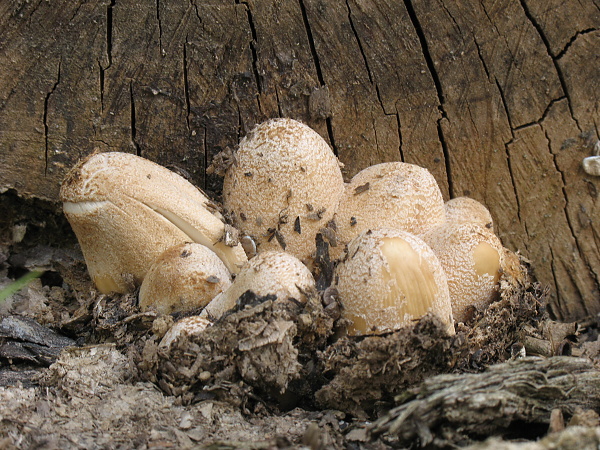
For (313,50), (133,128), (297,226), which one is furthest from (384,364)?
(133,128)

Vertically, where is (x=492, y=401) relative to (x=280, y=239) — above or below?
below

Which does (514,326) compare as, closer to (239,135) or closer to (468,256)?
(468,256)

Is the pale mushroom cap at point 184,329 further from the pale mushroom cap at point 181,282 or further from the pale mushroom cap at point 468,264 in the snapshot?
the pale mushroom cap at point 468,264

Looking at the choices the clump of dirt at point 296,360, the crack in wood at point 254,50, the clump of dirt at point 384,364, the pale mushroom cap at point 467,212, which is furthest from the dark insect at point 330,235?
the crack in wood at point 254,50

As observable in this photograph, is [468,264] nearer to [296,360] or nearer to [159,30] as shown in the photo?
[296,360]

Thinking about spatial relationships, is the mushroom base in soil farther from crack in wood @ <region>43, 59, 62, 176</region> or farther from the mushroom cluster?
crack in wood @ <region>43, 59, 62, 176</region>

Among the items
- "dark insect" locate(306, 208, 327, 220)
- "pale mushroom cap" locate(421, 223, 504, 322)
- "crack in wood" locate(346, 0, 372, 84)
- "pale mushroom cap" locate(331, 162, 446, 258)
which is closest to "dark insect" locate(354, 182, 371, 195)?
"pale mushroom cap" locate(331, 162, 446, 258)

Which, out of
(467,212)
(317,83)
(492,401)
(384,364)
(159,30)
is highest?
(159,30)
